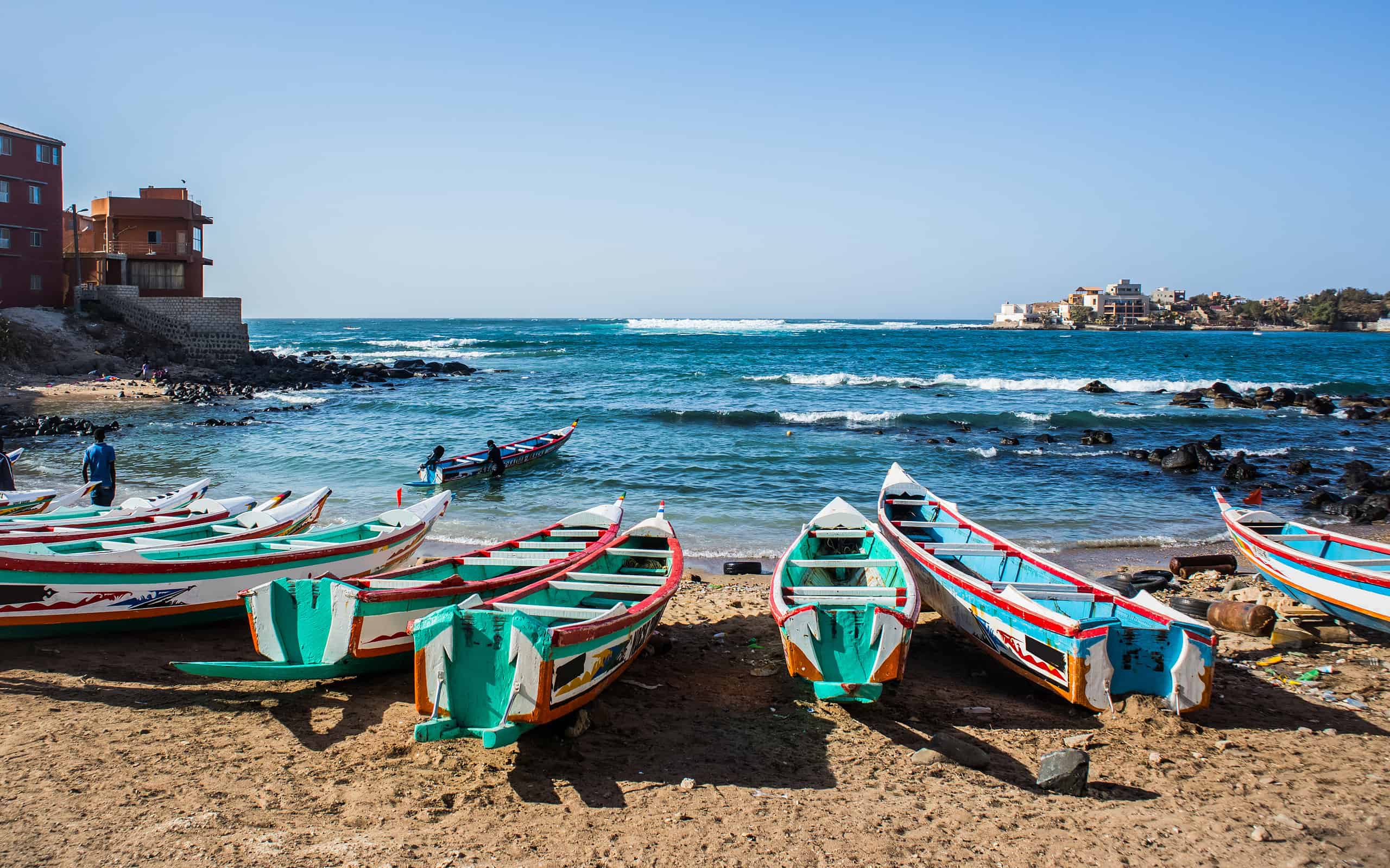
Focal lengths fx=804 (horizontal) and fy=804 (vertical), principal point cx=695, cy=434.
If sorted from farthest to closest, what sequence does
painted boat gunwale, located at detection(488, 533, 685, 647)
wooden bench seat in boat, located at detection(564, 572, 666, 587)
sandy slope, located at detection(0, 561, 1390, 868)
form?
wooden bench seat in boat, located at detection(564, 572, 666, 587) < painted boat gunwale, located at detection(488, 533, 685, 647) < sandy slope, located at detection(0, 561, 1390, 868)

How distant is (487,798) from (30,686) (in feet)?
14.0

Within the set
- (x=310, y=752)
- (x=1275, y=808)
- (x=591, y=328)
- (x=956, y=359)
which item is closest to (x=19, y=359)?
(x=310, y=752)

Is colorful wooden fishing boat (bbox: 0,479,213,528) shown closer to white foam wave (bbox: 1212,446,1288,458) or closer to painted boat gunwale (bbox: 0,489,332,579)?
painted boat gunwale (bbox: 0,489,332,579)

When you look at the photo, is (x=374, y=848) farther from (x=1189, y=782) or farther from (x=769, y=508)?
(x=769, y=508)

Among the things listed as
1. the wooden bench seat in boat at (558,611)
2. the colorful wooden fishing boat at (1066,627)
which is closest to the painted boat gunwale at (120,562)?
the wooden bench seat in boat at (558,611)

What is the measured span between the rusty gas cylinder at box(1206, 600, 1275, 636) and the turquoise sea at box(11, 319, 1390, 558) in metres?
4.36

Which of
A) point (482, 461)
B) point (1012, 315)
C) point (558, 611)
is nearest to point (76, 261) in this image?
point (482, 461)

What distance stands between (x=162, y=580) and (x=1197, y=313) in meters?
146

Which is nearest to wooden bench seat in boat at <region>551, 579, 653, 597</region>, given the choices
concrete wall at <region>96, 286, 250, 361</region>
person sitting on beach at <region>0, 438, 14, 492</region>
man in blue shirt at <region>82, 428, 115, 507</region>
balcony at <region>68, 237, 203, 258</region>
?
man in blue shirt at <region>82, 428, 115, 507</region>

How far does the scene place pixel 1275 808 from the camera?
17.0 feet

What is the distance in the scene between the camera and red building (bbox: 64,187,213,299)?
135 ft

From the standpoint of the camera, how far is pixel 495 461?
60.6 feet

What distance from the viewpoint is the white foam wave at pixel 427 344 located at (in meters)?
74.7

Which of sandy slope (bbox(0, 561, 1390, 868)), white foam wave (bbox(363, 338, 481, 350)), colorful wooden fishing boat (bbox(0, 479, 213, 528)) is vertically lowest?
sandy slope (bbox(0, 561, 1390, 868))
